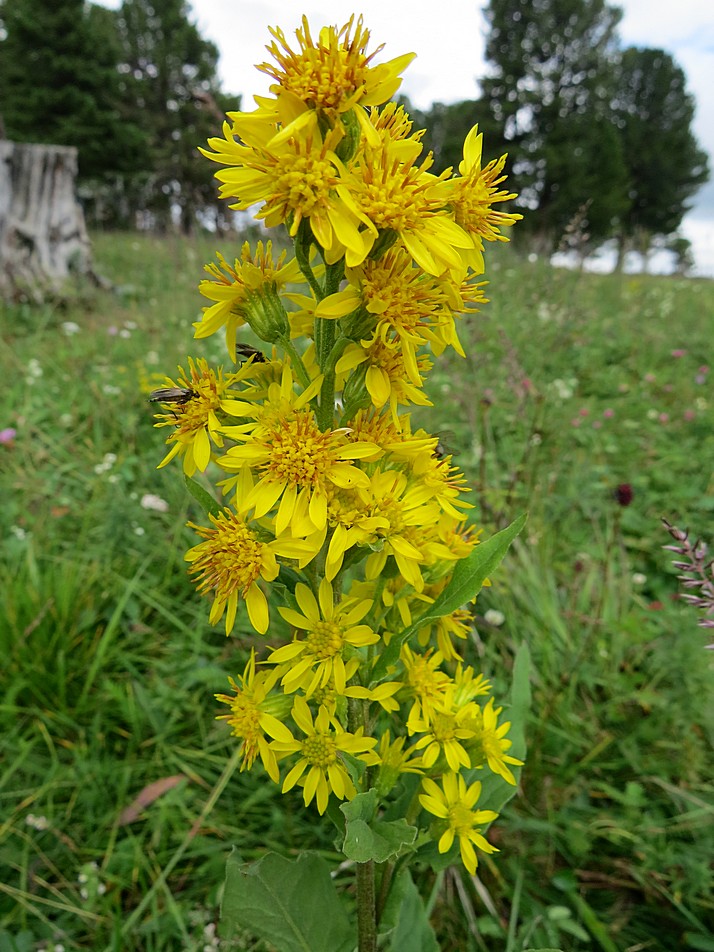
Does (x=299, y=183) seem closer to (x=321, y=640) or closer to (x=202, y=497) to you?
(x=202, y=497)

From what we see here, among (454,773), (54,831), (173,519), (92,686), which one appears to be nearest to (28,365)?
(173,519)

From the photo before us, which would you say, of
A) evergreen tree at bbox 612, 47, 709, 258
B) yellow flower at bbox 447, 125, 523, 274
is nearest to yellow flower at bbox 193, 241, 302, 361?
yellow flower at bbox 447, 125, 523, 274

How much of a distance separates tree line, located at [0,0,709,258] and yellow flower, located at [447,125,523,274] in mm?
17876

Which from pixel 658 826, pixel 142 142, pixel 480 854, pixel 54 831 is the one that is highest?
pixel 142 142

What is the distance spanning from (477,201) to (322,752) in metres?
0.92

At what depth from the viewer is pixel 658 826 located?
1706mm

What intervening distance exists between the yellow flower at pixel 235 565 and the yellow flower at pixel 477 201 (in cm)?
54

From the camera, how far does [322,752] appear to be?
107 cm

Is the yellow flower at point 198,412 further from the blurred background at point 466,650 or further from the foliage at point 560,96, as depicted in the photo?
the foliage at point 560,96

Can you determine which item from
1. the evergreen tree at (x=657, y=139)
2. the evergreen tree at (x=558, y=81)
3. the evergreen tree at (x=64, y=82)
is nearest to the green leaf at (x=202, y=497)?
the evergreen tree at (x=64, y=82)

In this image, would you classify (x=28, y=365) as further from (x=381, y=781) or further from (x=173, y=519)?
(x=381, y=781)

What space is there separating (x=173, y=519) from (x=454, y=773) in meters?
1.87

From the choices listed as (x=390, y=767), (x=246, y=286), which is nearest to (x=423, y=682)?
(x=390, y=767)

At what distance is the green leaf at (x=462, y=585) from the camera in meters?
1.05
